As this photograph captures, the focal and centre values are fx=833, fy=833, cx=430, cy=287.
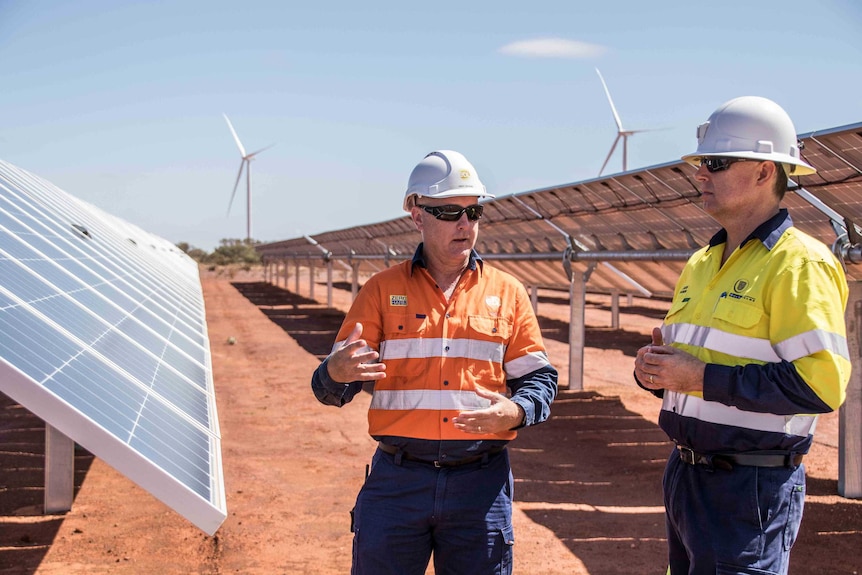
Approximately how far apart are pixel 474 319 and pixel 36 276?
2.95 m

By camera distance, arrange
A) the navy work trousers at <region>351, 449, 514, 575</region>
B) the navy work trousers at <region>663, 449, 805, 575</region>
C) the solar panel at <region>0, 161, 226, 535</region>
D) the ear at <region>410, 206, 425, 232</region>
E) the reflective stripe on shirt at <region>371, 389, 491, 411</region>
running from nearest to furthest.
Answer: the navy work trousers at <region>663, 449, 805, 575</region>
the solar panel at <region>0, 161, 226, 535</region>
the navy work trousers at <region>351, 449, 514, 575</region>
the reflective stripe on shirt at <region>371, 389, 491, 411</region>
the ear at <region>410, 206, 425, 232</region>

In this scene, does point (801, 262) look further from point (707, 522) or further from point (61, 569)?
point (61, 569)

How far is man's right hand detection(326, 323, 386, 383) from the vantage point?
3.05 metres

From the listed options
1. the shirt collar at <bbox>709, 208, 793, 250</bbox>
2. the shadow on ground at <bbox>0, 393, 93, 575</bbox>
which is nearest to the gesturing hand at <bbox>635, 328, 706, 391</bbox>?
the shirt collar at <bbox>709, 208, 793, 250</bbox>

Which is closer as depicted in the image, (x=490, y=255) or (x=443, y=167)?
(x=443, y=167)

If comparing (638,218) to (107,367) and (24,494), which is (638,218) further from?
(107,367)

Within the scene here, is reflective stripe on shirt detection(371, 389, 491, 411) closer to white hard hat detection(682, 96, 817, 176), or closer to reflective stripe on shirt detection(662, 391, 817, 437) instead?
reflective stripe on shirt detection(662, 391, 817, 437)

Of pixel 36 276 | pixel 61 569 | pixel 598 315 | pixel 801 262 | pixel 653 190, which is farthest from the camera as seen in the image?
pixel 598 315

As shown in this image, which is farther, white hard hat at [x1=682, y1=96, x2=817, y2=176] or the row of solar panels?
the row of solar panels

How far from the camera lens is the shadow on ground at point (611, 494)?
20.9 feet

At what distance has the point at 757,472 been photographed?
9.25 ft

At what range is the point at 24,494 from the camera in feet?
25.2

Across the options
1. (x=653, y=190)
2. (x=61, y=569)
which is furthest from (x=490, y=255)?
(x=61, y=569)

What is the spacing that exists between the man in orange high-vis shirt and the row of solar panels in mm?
4483
